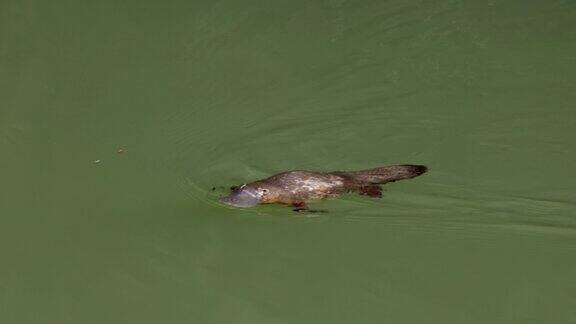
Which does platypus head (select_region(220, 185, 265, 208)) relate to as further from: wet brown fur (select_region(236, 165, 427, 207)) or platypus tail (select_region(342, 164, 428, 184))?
platypus tail (select_region(342, 164, 428, 184))

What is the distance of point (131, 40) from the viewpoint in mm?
5797

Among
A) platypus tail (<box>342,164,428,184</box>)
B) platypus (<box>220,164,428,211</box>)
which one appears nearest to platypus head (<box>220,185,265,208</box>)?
platypus (<box>220,164,428,211</box>)

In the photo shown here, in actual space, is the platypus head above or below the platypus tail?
below

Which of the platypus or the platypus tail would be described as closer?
the platypus

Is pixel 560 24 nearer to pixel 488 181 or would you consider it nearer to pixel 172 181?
pixel 488 181

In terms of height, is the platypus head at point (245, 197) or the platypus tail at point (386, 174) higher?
the platypus tail at point (386, 174)

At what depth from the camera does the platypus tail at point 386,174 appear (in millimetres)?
4508

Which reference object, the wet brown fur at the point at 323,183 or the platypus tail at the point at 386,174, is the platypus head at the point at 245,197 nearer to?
the wet brown fur at the point at 323,183

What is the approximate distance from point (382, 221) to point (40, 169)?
6.41 feet

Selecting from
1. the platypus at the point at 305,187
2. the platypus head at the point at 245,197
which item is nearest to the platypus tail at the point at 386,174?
the platypus at the point at 305,187

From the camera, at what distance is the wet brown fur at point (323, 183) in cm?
429

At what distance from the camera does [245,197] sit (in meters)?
4.27

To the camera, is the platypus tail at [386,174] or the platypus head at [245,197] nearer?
the platypus head at [245,197]

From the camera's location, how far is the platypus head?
14.0 feet
